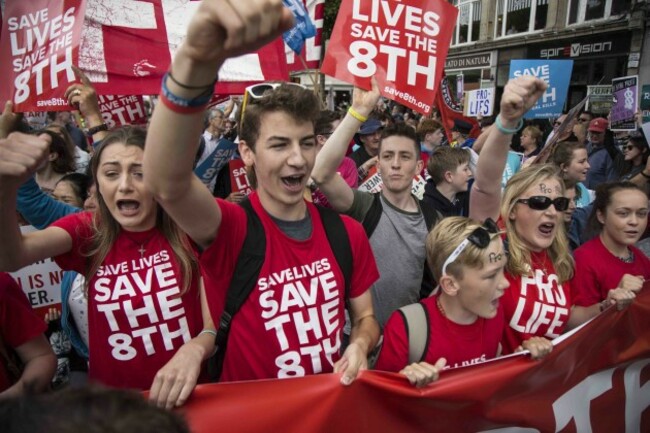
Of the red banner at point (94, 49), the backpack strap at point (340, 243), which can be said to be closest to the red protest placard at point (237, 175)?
the red banner at point (94, 49)

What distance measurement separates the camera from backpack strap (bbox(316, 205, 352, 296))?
6.14 ft

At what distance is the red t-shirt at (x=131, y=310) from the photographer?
6.40ft

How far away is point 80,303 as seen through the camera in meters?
2.33

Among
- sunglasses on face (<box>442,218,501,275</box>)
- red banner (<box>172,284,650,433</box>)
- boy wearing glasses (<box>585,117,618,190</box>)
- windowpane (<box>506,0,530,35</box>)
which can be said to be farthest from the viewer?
windowpane (<box>506,0,530,35</box>)

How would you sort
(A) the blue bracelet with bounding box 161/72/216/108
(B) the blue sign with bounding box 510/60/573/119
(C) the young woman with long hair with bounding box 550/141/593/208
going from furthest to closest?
(B) the blue sign with bounding box 510/60/573/119, (C) the young woman with long hair with bounding box 550/141/593/208, (A) the blue bracelet with bounding box 161/72/216/108

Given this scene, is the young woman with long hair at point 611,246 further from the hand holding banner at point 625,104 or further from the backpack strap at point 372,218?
the hand holding banner at point 625,104

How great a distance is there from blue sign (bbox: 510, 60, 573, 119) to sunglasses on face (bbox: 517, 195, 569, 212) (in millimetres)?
5004

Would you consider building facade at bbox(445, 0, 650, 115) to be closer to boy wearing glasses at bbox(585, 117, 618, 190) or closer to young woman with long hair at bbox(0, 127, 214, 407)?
boy wearing glasses at bbox(585, 117, 618, 190)

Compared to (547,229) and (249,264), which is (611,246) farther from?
(249,264)

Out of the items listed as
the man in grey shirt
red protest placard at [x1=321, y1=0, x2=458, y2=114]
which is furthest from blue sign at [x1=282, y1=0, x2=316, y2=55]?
the man in grey shirt

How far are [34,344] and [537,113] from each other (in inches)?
292

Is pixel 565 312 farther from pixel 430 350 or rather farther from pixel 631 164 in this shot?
pixel 631 164

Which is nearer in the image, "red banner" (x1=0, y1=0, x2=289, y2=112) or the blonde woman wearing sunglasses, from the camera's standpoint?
the blonde woman wearing sunglasses

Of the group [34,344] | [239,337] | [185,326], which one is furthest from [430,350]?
[34,344]
